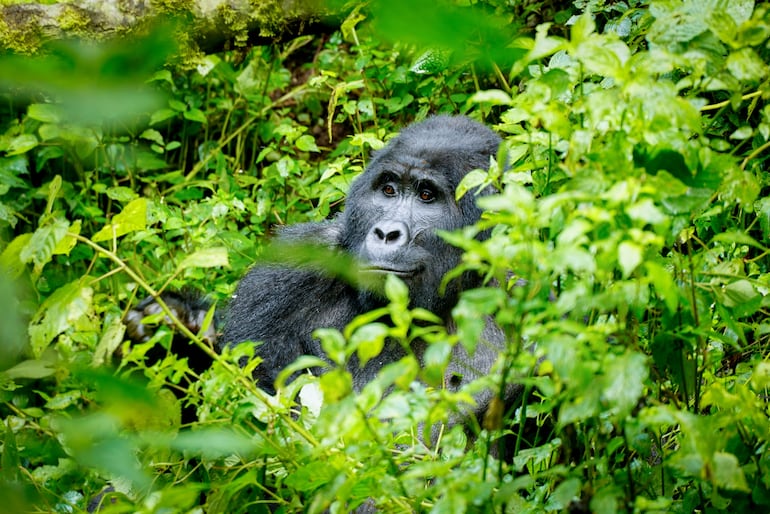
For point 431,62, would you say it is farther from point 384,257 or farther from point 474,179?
point 474,179

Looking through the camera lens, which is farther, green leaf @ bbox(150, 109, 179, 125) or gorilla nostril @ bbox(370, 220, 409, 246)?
green leaf @ bbox(150, 109, 179, 125)

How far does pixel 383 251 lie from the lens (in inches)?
126

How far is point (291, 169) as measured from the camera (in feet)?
15.5

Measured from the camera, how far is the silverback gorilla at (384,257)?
10.9ft

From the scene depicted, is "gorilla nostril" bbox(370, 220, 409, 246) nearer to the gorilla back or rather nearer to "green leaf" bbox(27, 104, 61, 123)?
the gorilla back

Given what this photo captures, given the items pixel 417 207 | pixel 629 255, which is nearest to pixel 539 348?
pixel 629 255

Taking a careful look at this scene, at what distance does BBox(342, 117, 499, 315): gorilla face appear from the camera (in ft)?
10.7

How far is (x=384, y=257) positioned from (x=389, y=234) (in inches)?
4.0

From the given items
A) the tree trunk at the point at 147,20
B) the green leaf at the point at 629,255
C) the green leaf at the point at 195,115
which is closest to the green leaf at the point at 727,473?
the green leaf at the point at 629,255

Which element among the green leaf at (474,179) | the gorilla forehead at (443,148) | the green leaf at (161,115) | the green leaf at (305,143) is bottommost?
the green leaf at (161,115)

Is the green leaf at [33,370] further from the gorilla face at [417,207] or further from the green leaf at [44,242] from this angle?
the gorilla face at [417,207]

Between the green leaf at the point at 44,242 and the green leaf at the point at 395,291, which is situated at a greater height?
the green leaf at the point at 395,291

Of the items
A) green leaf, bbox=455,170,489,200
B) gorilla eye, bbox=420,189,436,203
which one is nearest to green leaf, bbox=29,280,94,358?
green leaf, bbox=455,170,489,200

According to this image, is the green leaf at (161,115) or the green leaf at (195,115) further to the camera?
the green leaf at (195,115)
